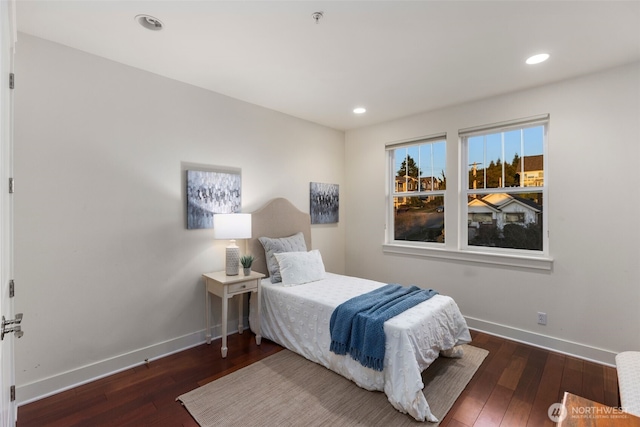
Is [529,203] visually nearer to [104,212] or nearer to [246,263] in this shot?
[246,263]

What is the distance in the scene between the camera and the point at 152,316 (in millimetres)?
2729

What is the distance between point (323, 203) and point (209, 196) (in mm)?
1736

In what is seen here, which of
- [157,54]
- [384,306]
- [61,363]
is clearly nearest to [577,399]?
[384,306]

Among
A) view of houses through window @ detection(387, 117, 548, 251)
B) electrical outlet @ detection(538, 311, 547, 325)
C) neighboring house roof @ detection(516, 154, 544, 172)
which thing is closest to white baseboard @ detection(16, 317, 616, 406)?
electrical outlet @ detection(538, 311, 547, 325)

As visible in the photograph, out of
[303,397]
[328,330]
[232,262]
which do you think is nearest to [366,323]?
[328,330]

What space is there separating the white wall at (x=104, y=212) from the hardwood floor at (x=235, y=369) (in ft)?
0.61

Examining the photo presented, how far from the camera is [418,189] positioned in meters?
4.02

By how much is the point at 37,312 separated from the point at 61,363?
1.42ft

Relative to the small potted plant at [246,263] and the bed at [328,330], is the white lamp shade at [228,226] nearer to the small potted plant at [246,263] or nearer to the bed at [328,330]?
the small potted plant at [246,263]

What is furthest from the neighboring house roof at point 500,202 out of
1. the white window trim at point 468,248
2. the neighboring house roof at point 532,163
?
the neighboring house roof at point 532,163

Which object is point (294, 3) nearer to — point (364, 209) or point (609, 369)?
point (364, 209)

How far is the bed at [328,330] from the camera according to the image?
2.02 metres

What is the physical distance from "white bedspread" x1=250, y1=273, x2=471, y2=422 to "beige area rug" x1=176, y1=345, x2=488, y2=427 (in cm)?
9

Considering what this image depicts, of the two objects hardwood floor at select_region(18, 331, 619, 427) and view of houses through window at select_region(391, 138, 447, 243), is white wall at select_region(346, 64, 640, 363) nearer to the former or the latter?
view of houses through window at select_region(391, 138, 447, 243)
